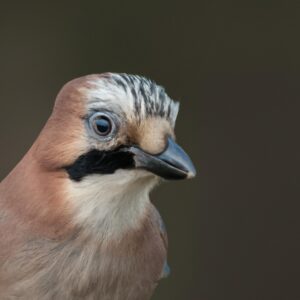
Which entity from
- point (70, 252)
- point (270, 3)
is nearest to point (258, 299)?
point (270, 3)

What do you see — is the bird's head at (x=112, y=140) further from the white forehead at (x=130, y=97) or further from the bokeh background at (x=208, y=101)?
the bokeh background at (x=208, y=101)

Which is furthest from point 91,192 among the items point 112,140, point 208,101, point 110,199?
point 208,101

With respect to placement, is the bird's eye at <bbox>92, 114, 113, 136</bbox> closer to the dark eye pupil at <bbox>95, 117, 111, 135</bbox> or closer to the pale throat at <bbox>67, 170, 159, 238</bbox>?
the dark eye pupil at <bbox>95, 117, 111, 135</bbox>

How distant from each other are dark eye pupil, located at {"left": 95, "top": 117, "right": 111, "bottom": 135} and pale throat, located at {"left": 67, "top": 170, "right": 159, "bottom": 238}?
0.48 ft

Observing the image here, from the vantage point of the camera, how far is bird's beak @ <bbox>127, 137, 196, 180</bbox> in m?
3.13

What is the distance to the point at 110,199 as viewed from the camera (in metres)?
3.27

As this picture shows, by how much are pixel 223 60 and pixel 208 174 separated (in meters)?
0.74

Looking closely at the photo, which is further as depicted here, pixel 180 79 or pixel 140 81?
pixel 180 79

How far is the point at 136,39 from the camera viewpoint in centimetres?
598

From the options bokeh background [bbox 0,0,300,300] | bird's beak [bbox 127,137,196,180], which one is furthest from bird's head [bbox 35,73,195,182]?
bokeh background [bbox 0,0,300,300]

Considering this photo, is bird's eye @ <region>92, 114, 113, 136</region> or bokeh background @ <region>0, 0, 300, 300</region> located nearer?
bird's eye @ <region>92, 114, 113, 136</region>

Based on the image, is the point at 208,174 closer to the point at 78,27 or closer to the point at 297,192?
the point at 297,192

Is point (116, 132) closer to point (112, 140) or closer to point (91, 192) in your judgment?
point (112, 140)

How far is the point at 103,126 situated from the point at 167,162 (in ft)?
0.79
